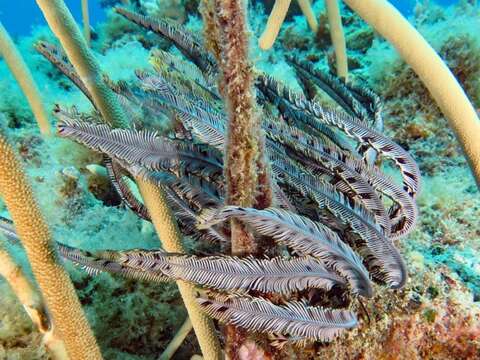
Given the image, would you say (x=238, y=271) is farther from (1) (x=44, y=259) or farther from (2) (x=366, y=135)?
(2) (x=366, y=135)

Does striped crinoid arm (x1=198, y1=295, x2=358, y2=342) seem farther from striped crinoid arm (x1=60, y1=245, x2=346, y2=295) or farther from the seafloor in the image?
the seafloor

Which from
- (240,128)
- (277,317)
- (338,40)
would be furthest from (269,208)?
(338,40)

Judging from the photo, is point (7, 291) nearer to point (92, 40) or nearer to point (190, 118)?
point (190, 118)

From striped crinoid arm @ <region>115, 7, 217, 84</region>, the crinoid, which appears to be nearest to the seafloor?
the crinoid

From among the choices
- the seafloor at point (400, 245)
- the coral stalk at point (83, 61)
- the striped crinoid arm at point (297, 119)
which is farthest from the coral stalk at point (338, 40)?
the coral stalk at point (83, 61)

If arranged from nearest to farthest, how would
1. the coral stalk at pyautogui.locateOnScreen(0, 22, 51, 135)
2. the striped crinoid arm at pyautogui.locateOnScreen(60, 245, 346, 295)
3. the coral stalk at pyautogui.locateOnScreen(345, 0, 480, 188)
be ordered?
the striped crinoid arm at pyautogui.locateOnScreen(60, 245, 346, 295) < the coral stalk at pyautogui.locateOnScreen(345, 0, 480, 188) < the coral stalk at pyautogui.locateOnScreen(0, 22, 51, 135)

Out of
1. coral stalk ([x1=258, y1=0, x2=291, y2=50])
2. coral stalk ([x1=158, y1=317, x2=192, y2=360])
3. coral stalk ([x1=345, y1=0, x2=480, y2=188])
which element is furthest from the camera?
coral stalk ([x1=258, y1=0, x2=291, y2=50])
